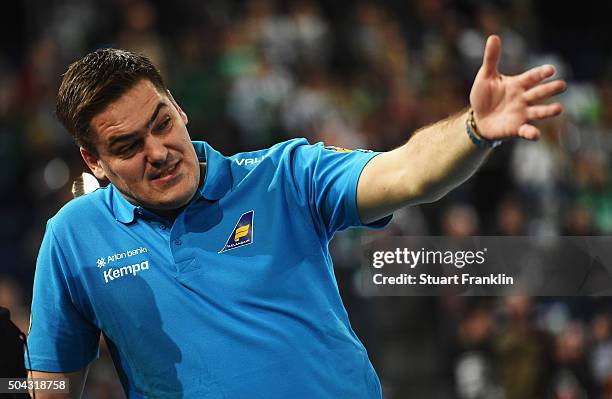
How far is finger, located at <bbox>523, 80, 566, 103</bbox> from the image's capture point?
187 cm

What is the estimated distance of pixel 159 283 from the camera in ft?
7.87

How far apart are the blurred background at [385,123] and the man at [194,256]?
3.20m

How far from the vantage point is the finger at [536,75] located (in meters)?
1.88

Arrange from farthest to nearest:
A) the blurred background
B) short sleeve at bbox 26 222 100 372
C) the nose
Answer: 1. the blurred background
2. short sleeve at bbox 26 222 100 372
3. the nose

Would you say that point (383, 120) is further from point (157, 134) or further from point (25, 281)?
point (157, 134)

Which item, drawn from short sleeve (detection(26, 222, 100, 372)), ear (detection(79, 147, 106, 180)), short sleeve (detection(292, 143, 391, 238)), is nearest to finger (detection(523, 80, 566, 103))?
short sleeve (detection(292, 143, 391, 238))

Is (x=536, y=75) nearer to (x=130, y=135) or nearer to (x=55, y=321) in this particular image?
(x=130, y=135)

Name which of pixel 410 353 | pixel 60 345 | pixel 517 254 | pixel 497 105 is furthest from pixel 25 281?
pixel 497 105

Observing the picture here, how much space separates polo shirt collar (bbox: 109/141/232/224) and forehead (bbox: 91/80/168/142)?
0.73ft

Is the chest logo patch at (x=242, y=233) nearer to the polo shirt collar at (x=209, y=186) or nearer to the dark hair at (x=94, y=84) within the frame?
the polo shirt collar at (x=209, y=186)

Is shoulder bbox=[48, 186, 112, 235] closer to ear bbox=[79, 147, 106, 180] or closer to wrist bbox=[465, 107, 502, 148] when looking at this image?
ear bbox=[79, 147, 106, 180]

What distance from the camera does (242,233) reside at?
7.86ft

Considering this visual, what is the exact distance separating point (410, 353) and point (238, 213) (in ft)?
13.6

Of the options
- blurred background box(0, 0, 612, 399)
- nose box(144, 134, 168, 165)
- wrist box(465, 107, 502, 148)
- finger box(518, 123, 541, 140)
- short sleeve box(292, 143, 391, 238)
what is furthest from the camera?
blurred background box(0, 0, 612, 399)
